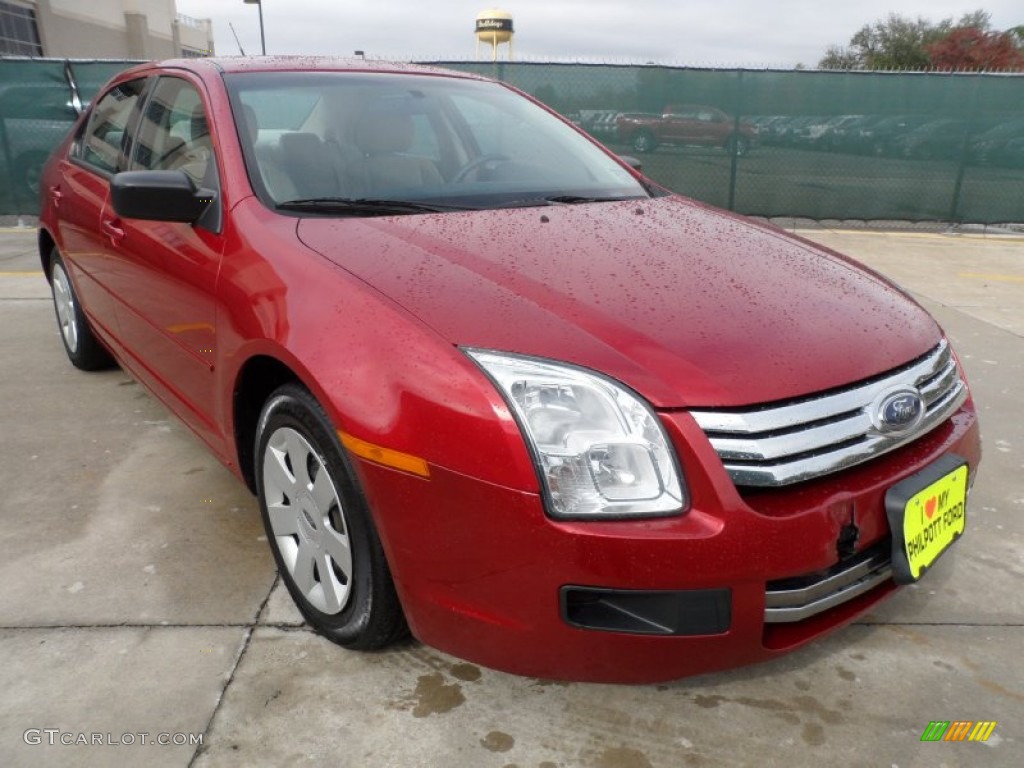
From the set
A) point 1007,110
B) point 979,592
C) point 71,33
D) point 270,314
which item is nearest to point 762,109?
point 1007,110

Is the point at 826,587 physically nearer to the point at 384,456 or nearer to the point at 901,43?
the point at 384,456

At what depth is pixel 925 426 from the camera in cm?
190

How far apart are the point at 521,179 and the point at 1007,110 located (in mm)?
8721

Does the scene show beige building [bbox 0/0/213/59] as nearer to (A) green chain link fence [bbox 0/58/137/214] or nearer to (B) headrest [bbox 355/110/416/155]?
(A) green chain link fence [bbox 0/58/137/214]

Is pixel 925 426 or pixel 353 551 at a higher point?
pixel 925 426

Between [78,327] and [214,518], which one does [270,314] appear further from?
[78,327]

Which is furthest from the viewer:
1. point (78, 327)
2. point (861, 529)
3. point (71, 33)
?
point (71, 33)

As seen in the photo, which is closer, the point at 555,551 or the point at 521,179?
the point at 555,551

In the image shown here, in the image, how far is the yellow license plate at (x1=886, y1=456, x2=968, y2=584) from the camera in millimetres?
1729

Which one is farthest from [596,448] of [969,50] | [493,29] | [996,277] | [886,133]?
[969,50]

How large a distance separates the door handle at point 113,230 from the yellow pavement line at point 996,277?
6.72 meters

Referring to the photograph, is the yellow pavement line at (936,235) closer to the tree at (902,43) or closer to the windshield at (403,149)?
the windshield at (403,149)

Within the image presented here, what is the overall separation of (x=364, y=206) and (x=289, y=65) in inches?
Answer: 35.1

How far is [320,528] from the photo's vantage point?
203cm
